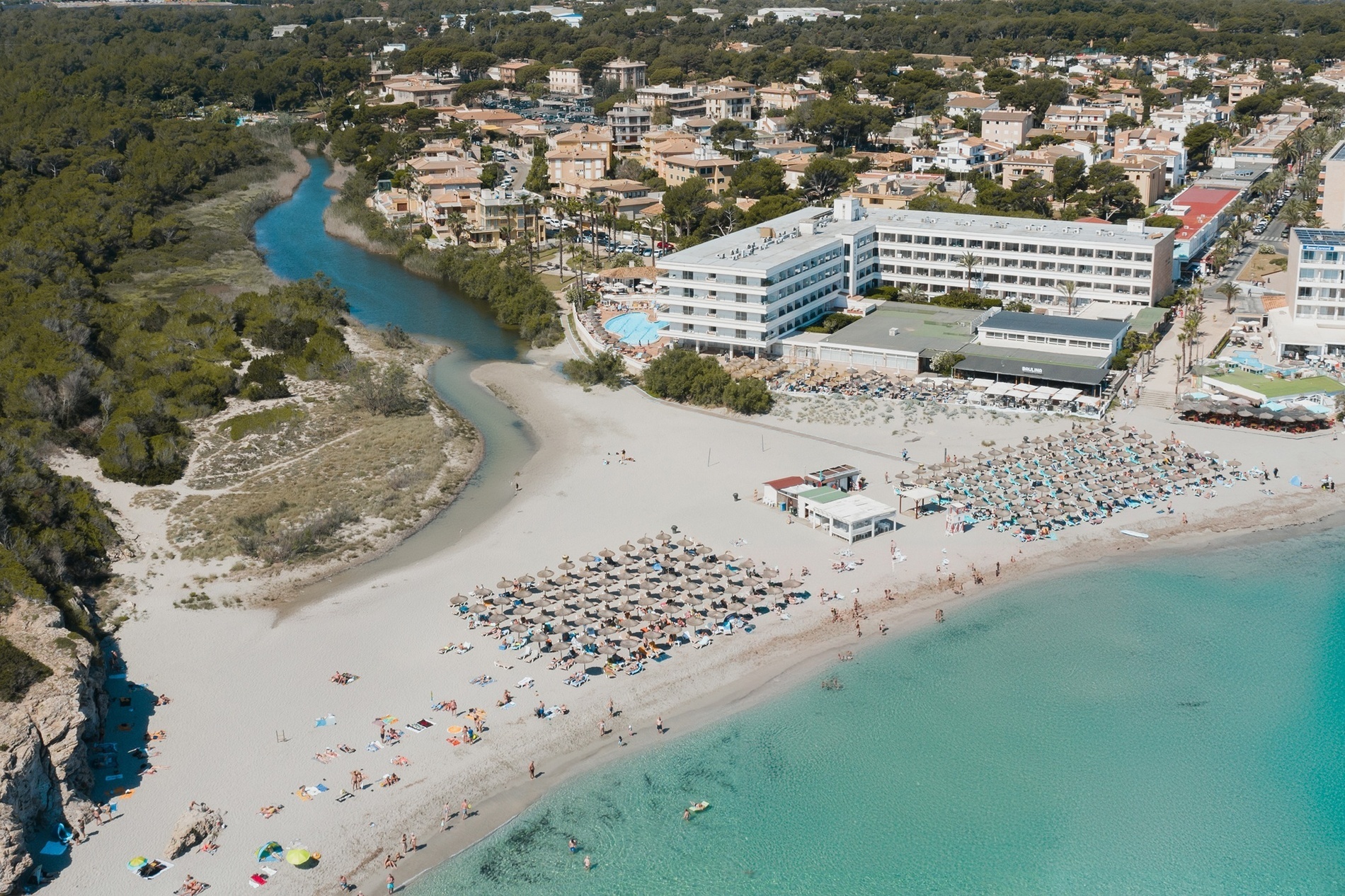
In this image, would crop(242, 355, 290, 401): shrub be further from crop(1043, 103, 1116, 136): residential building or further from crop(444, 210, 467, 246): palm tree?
crop(1043, 103, 1116, 136): residential building

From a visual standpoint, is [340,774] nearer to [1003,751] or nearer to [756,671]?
[756,671]

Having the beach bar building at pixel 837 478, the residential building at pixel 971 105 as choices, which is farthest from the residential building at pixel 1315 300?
the residential building at pixel 971 105

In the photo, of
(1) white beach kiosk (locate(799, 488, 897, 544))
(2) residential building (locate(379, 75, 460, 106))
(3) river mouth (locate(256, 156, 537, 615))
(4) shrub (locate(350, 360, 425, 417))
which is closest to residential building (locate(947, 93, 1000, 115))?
(2) residential building (locate(379, 75, 460, 106))

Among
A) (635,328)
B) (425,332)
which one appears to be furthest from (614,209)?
(635,328)

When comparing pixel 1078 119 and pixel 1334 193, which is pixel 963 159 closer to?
pixel 1078 119

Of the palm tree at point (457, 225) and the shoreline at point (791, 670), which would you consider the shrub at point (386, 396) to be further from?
the palm tree at point (457, 225)
